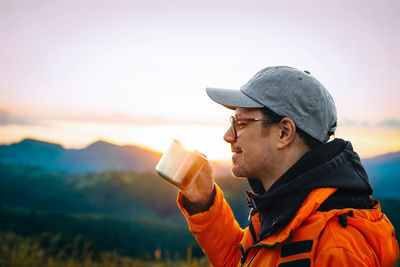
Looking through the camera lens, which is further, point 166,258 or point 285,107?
point 166,258

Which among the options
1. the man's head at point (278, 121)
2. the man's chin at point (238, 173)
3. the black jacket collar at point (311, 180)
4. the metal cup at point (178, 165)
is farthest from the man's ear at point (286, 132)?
the metal cup at point (178, 165)

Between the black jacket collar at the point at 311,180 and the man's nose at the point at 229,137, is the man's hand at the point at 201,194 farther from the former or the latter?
the black jacket collar at the point at 311,180

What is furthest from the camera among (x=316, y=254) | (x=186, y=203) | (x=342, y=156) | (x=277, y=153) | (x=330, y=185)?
(x=186, y=203)

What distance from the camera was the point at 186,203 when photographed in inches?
110

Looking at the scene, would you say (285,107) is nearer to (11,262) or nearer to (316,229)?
(316,229)

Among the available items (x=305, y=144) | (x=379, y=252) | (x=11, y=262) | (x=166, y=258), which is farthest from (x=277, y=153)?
(x=11, y=262)

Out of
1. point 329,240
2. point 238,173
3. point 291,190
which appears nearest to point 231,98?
point 238,173

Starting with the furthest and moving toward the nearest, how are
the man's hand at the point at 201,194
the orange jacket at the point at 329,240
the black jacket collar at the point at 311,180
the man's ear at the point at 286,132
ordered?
the man's hand at the point at 201,194
the man's ear at the point at 286,132
the black jacket collar at the point at 311,180
the orange jacket at the point at 329,240

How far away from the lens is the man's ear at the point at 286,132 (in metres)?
2.28

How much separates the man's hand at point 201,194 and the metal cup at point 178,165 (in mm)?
346

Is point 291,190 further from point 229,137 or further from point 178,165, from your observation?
point 178,165

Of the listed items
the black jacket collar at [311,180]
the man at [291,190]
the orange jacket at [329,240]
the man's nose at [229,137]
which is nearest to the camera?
the orange jacket at [329,240]

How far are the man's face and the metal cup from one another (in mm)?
313

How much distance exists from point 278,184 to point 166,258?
179 inches
